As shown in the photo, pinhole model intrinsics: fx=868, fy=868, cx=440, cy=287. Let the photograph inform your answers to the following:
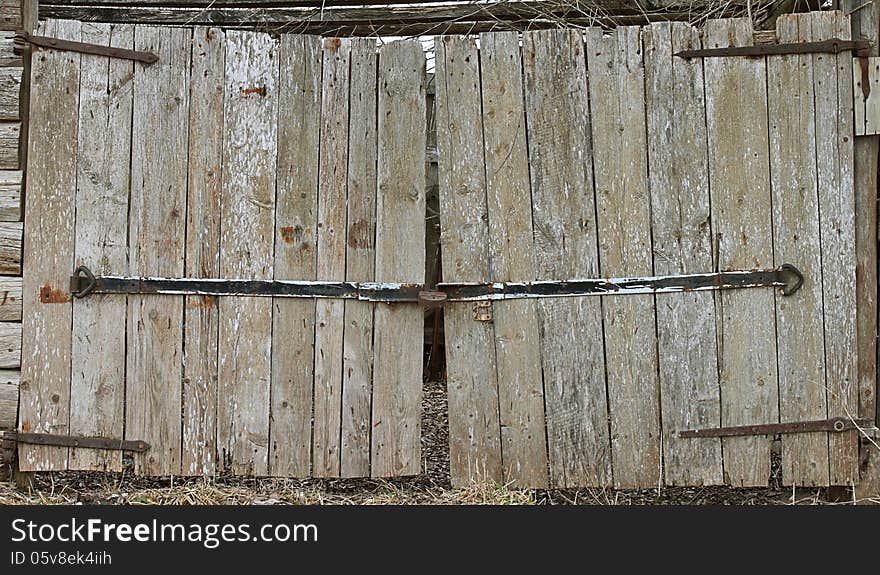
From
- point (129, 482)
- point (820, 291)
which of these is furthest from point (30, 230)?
point (820, 291)

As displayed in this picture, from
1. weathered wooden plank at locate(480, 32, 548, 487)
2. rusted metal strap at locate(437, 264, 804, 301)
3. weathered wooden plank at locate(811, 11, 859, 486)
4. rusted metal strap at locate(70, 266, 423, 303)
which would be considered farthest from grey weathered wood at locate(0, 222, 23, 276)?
weathered wooden plank at locate(811, 11, 859, 486)

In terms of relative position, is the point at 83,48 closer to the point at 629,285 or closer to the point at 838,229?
the point at 629,285

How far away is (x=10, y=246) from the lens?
3.77 metres

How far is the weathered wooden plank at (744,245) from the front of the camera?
3.74m

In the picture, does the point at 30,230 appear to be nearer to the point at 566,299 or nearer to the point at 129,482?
the point at 129,482

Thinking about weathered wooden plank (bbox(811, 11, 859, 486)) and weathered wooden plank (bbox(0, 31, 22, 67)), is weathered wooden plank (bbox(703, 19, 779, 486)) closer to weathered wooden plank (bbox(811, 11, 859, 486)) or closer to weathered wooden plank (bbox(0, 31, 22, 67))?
weathered wooden plank (bbox(811, 11, 859, 486))

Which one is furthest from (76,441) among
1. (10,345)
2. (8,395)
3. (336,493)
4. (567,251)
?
(567,251)

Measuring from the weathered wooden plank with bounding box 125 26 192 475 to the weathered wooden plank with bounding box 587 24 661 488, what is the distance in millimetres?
1832

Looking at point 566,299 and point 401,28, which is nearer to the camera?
point 566,299

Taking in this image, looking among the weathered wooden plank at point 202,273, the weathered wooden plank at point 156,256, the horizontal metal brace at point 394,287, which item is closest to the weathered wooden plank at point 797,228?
the horizontal metal brace at point 394,287

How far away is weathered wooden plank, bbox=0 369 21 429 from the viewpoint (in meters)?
3.77

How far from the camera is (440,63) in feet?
12.6

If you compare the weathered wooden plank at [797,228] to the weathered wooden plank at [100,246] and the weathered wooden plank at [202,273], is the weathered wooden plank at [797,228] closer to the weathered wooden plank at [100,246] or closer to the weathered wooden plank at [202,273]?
the weathered wooden plank at [202,273]

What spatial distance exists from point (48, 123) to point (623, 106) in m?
2.51
